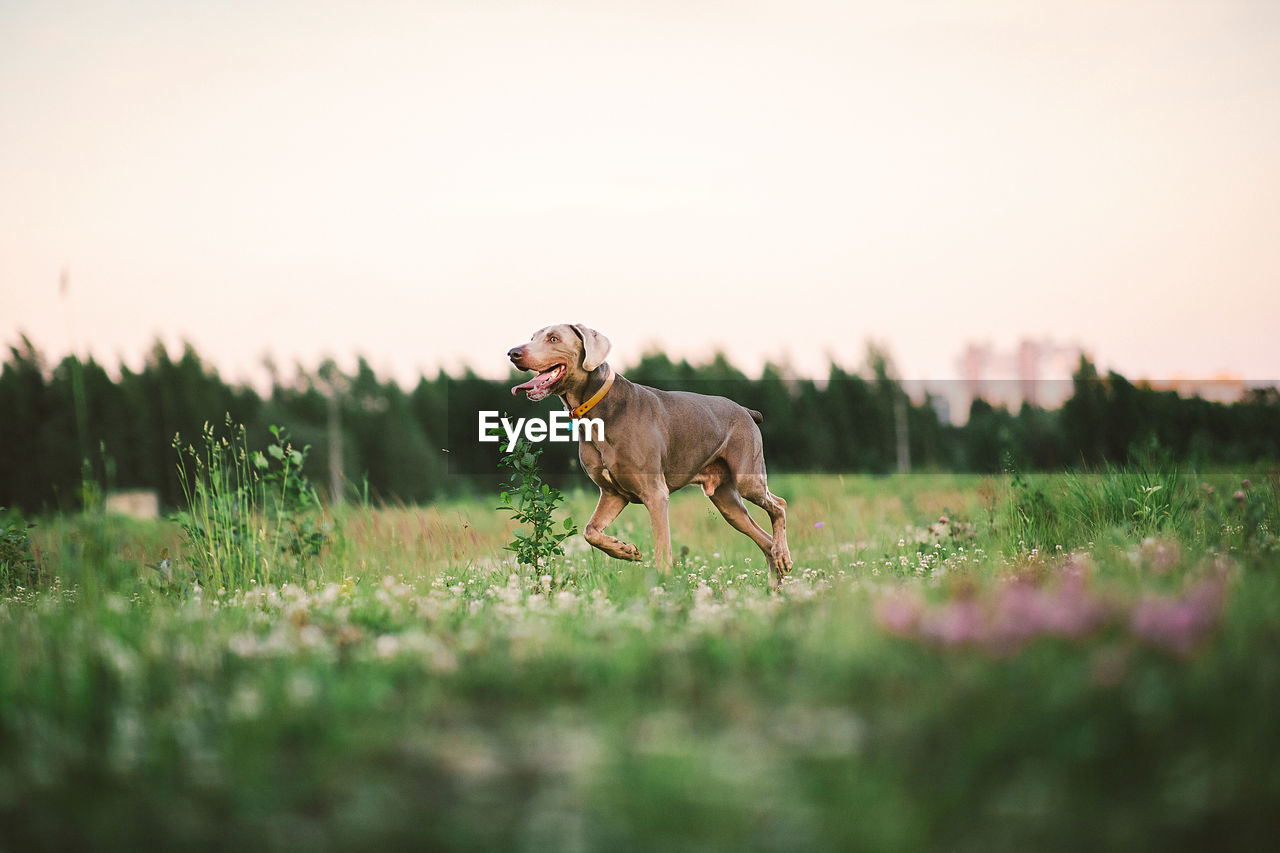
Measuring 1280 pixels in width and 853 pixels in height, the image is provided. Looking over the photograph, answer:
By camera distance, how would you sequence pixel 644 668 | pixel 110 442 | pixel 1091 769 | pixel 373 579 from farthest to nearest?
1. pixel 110 442
2. pixel 373 579
3. pixel 644 668
4. pixel 1091 769

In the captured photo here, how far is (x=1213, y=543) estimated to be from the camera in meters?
5.96

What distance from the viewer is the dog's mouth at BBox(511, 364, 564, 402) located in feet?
21.7

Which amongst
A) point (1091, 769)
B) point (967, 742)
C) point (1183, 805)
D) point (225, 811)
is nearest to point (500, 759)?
point (225, 811)

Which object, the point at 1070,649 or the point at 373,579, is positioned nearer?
the point at 1070,649

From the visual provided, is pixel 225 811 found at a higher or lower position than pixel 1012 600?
lower

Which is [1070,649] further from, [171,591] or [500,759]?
[171,591]

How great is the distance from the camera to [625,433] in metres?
6.89

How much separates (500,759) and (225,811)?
0.78 metres

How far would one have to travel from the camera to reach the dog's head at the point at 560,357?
21.8ft

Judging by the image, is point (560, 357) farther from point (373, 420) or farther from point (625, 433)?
point (373, 420)

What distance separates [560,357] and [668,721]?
4.25m

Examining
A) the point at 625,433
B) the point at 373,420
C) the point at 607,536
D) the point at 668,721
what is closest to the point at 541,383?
the point at 625,433

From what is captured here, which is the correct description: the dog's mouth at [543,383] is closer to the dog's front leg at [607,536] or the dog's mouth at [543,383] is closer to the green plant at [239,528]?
the dog's front leg at [607,536]

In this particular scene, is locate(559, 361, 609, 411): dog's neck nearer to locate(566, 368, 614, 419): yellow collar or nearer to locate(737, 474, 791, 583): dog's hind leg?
locate(566, 368, 614, 419): yellow collar
